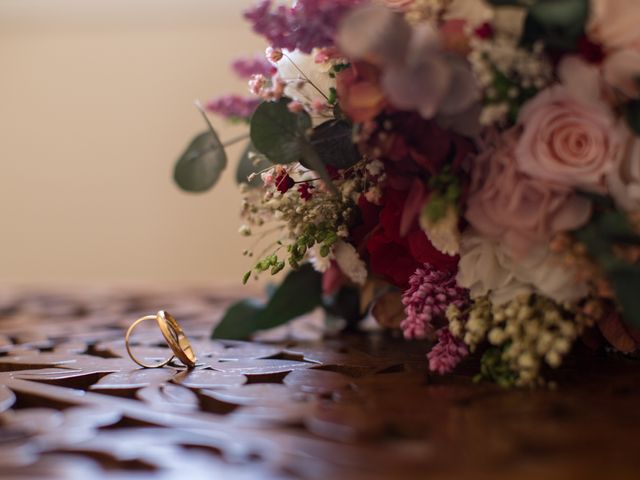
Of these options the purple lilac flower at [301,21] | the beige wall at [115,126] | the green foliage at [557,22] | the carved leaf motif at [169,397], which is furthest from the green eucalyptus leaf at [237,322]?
the beige wall at [115,126]

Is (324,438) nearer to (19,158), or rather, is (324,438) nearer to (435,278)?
(435,278)

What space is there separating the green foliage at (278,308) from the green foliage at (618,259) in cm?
42

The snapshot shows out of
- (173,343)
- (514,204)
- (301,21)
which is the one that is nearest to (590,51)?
(514,204)

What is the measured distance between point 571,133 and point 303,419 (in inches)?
11.5

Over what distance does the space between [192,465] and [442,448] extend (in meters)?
0.15

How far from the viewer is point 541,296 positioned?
57cm

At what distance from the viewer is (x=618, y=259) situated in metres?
0.51

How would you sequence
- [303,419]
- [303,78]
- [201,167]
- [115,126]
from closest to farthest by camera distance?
1. [303,419]
2. [303,78]
3. [201,167]
4. [115,126]

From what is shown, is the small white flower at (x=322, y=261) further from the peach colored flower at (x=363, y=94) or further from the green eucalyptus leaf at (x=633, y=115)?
the green eucalyptus leaf at (x=633, y=115)

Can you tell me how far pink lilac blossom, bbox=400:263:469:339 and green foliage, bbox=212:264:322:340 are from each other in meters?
0.24

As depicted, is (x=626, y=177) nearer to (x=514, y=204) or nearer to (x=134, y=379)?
(x=514, y=204)

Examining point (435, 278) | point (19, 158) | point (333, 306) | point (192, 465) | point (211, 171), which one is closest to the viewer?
point (192, 465)

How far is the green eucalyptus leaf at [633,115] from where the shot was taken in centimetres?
51

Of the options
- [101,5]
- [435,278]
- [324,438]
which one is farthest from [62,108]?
[324,438]
